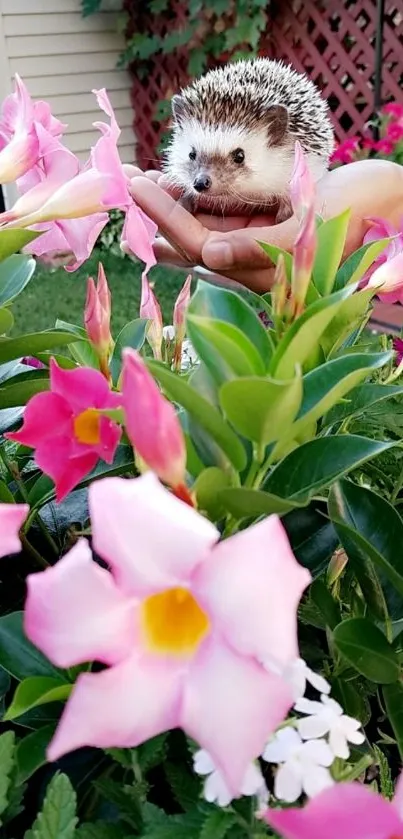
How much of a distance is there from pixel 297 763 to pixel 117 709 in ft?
0.38

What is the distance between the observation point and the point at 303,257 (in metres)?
0.49

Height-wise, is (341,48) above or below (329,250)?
below

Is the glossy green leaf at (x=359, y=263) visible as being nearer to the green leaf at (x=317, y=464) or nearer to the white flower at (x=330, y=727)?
the green leaf at (x=317, y=464)

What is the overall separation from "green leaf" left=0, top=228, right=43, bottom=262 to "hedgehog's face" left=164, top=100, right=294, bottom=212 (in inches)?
26.1

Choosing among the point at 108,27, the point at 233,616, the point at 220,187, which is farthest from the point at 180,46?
the point at 233,616

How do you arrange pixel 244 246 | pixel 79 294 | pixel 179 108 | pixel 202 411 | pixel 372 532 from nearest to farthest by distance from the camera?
pixel 202 411, pixel 372 532, pixel 244 246, pixel 179 108, pixel 79 294

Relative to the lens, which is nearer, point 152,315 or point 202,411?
point 202,411

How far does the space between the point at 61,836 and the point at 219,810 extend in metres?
0.08

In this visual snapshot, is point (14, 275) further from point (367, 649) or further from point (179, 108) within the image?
Answer: point (179, 108)

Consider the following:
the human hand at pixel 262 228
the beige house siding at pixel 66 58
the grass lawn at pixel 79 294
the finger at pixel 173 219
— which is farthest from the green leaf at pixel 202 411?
the beige house siding at pixel 66 58

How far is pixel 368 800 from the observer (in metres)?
0.31

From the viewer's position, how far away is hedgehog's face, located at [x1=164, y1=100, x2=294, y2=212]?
1.25 meters

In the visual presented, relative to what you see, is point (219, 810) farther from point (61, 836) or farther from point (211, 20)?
point (211, 20)

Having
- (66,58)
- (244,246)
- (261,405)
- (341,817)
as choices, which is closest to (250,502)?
(261,405)
